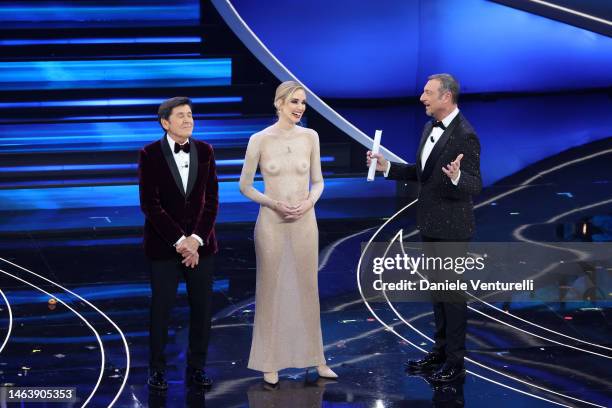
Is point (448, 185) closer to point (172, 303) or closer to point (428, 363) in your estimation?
point (428, 363)

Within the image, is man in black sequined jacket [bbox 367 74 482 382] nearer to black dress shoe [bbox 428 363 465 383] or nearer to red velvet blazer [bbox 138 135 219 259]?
black dress shoe [bbox 428 363 465 383]

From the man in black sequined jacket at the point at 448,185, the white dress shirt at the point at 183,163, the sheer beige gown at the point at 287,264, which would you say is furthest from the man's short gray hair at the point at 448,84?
the white dress shirt at the point at 183,163

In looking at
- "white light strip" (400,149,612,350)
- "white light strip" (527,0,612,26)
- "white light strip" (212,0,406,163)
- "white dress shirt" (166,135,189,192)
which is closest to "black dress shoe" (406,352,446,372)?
"white light strip" (400,149,612,350)

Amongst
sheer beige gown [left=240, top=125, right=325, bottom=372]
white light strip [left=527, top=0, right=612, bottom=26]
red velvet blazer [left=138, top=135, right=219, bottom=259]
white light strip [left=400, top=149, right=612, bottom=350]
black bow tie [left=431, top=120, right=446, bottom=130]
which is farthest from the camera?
white light strip [left=527, top=0, right=612, bottom=26]

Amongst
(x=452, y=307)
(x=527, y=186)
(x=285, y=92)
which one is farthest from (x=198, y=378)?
(x=527, y=186)

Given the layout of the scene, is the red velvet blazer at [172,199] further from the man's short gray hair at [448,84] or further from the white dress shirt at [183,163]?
the man's short gray hair at [448,84]

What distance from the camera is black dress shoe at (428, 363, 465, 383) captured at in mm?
5355

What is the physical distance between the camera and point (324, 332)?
623 cm

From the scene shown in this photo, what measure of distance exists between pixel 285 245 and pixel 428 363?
3.29 feet

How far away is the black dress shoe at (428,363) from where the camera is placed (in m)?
5.55

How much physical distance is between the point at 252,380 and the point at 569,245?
11.2ft

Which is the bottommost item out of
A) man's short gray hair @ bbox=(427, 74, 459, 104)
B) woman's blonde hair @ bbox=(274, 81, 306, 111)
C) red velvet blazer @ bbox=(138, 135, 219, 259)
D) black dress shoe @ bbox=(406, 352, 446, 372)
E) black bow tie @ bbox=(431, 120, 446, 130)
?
black dress shoe @ bbox=(406, 352, 446, 372)

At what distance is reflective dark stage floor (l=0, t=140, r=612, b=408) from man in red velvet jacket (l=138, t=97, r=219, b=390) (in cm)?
31

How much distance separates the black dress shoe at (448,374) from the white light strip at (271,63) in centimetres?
518
